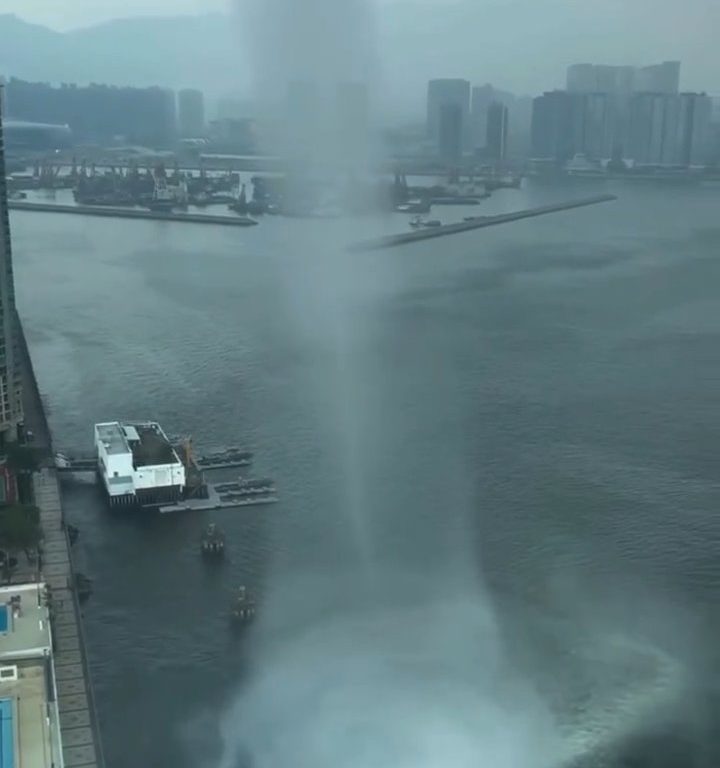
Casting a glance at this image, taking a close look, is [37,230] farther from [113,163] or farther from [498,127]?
[498,127]

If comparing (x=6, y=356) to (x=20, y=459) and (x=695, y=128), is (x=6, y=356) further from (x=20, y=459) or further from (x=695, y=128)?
(x=695, y=128)

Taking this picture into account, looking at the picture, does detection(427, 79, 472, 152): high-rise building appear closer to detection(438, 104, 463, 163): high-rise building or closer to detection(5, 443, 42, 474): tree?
detection(438, 104, 463, 163): high-rise building

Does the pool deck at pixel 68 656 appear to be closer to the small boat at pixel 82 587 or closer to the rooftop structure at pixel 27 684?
the small boat at pixel 82 587

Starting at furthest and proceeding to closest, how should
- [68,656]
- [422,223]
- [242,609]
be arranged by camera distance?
[422,223], [242,609], [68,656]

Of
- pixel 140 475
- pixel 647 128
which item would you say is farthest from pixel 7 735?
pixel 647 128

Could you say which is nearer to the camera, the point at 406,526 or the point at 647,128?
the point at 406,526

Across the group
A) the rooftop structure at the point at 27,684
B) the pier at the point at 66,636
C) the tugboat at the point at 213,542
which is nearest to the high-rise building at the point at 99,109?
the pier at the point at 66,636
